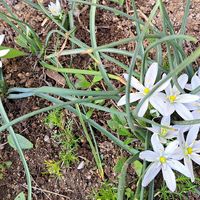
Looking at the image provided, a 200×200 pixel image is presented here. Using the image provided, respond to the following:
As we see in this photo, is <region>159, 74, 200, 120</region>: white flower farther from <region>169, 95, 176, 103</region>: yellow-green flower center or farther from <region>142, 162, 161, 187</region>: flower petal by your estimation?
<region>142, 162, 161, 187</region>: flower petal

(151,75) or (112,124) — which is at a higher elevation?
(151,75)

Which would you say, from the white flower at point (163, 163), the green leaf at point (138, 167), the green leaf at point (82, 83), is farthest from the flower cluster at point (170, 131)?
the green leaf at point (82, 83)

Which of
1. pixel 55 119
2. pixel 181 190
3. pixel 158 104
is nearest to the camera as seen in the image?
pixel 158 104

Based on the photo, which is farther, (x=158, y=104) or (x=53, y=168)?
(x=53, y=168)

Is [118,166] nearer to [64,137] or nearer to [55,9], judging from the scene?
[64,137]

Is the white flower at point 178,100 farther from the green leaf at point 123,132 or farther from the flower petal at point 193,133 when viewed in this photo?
the green leaf at point 123,132

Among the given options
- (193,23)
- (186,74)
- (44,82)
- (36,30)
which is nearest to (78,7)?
(36,30)

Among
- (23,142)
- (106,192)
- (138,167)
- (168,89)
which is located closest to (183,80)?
(168,89)
